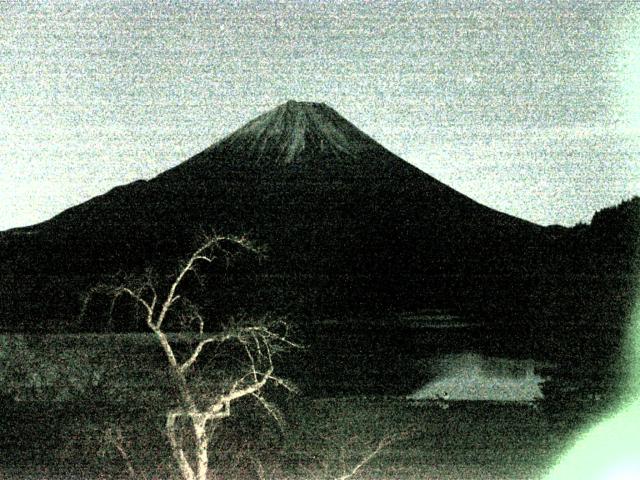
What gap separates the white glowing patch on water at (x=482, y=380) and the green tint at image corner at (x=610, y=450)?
3.16 meters

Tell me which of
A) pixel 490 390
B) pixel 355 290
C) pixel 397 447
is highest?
pixel 397 447

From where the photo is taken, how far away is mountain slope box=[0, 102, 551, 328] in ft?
143

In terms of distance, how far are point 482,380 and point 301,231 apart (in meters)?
32.3

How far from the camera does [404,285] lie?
46750 millimetres

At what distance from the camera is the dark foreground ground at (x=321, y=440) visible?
14.7 meters

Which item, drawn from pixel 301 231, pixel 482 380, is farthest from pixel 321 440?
pixel 301 231

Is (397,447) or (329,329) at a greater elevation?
(397,447)

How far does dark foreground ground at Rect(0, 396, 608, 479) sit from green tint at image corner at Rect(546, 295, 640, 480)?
0.33 metres

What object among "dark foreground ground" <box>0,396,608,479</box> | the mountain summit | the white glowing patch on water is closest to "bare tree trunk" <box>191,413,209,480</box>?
"dark foreground ground" <box>0,396,608,479</box>

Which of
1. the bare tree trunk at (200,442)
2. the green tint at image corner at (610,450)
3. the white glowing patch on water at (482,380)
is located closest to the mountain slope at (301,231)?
the white glowing patch on water at (482,380)

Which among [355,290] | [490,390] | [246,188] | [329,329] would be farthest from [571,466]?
[246,188]

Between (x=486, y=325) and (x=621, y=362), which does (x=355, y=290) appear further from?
(x=621, y=362)

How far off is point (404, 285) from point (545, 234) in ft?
48.2

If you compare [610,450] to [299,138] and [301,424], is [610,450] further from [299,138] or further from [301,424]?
[299,138]
